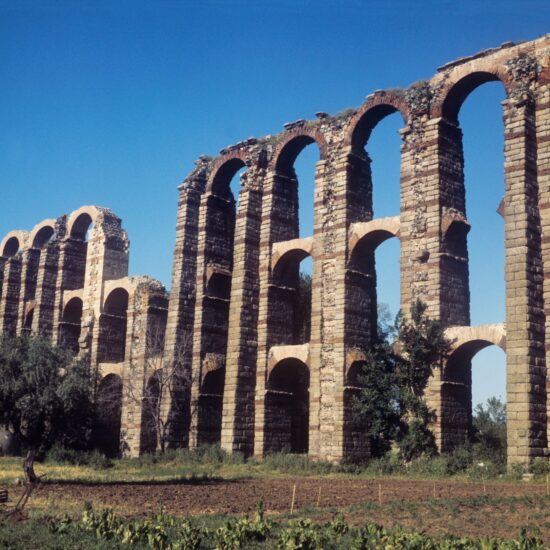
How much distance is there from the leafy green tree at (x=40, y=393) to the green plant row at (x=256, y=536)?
7481 mm

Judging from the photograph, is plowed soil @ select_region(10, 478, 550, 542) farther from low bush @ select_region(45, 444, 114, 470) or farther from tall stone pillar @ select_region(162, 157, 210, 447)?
tall stone pillar @ select_region(162, 157, 210, 447)

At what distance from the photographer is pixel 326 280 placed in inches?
1010

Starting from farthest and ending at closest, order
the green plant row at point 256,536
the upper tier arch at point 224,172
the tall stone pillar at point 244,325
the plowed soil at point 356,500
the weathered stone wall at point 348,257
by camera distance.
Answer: the upper tier arch at point 224,172, the tall stone pillar at point 244,325, the weathered stone wall at point 348,257, the plowed soil at point 356,500, the green plant row at point 256,536

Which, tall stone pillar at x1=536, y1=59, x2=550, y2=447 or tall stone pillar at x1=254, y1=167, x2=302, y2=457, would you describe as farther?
tall stone pillar at x1=254, y1=167, x2=302, y2=457

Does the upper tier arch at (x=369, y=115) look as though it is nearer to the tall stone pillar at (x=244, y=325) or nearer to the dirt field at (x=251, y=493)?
the tall stone pillar at (x=244, y=325)

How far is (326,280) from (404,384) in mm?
5005

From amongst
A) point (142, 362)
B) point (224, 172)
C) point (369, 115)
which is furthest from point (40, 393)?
point (224, 172)

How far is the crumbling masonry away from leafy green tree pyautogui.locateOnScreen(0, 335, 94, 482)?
8749 mm

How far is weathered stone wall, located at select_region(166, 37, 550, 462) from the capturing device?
20.2 m

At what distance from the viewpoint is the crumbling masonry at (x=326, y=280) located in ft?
67.0

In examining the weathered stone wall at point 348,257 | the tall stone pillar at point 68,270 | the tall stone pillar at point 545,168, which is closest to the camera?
the tall stone pillar at point 545,168

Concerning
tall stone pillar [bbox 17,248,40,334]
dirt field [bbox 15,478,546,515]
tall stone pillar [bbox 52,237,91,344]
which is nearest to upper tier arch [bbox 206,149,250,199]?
tall stone pillar [bbox 52,237,91,344]

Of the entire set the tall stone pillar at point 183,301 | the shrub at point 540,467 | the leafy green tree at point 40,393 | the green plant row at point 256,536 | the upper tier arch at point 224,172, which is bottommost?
the green plant row at point 256,536

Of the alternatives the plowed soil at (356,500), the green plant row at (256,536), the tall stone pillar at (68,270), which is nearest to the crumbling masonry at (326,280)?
the tall stone pillar at (68,270)
